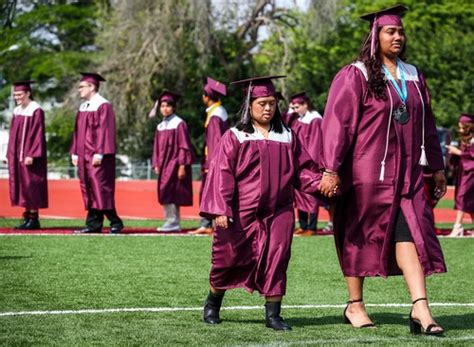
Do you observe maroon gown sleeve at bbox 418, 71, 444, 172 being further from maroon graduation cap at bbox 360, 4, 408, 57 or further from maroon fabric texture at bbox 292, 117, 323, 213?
maroon fabric texture at bbox 292, 117, 323, 213

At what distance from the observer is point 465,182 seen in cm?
1617

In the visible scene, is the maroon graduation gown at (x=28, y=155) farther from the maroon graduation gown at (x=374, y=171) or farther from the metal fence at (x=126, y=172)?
the metal fence at (x=126, y=172)

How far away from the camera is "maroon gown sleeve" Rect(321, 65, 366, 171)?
714 centimetres

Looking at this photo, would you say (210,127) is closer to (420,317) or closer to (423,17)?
(420,317)

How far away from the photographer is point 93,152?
14.6 meters

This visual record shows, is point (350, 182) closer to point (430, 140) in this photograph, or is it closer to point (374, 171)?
point (374, 171)

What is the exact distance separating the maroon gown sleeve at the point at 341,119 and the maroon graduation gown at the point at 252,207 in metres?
0.31

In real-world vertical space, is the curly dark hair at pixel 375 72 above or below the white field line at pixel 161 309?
above

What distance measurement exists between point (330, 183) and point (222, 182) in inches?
27.7

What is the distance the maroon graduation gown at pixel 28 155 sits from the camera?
15539 mm

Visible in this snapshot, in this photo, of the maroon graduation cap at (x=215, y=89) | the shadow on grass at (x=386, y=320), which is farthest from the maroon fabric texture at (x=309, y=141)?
the shadow on grass at (x=386, y=320)

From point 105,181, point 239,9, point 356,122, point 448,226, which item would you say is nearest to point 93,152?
point 105,181

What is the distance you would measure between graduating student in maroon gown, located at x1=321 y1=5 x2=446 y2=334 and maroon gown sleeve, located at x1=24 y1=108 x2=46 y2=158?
8802mm

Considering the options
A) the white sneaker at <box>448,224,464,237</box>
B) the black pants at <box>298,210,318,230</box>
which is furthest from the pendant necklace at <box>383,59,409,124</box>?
the white sneaker at <box>448,224,464,237</box>
